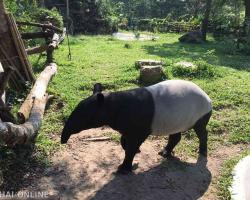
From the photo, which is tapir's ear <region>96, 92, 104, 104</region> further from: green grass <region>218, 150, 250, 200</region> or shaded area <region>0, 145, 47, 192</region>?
green grass <region>218, 150, 250, 200</region>

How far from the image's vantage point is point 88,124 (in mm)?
5059

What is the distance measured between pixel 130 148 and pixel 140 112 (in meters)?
0.53

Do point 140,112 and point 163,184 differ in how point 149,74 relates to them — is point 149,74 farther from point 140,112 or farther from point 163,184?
point 163,184

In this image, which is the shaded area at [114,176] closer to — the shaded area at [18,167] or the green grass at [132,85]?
the shaded area at [18,167]

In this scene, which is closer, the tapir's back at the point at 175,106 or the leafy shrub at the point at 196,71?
the tapir's back at the point at 175,106

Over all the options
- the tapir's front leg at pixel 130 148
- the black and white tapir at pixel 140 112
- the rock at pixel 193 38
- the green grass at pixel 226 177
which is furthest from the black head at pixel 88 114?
the rock at pixel 193 38

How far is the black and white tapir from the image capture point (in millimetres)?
5027

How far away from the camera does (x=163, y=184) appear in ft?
17.3

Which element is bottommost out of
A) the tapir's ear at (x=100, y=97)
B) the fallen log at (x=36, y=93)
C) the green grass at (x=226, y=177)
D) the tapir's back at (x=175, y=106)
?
the green grass at (x=226, y=177)

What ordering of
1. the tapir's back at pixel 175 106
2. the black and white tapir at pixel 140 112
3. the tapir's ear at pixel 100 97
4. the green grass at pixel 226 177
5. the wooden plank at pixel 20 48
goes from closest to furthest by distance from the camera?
the tapir's ear at pixel 100 97
the black and white tapir at pixel 140 112
the green grass at pixel 226 177
the tapir's back at pixel 175 106
the wooden plank at pixel 20 48

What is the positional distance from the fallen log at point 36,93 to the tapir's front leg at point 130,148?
5.91ft

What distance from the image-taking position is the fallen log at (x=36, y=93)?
19.7 feet

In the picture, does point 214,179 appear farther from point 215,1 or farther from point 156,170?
→ point 215,1

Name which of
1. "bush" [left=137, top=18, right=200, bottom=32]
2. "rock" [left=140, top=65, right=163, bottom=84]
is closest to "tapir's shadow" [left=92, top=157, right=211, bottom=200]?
"rock" [left=140, top=65, right=163, bottom=84]
